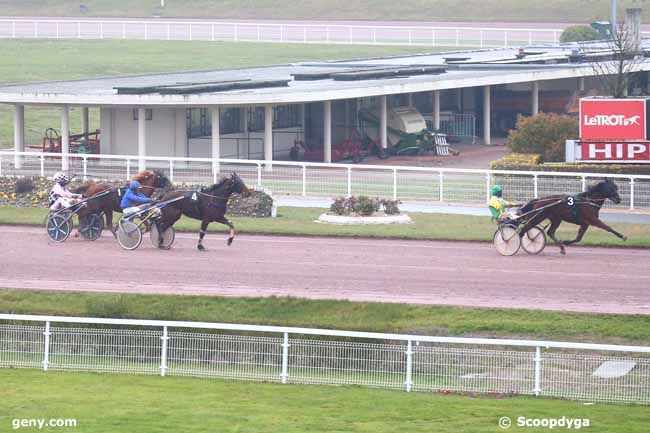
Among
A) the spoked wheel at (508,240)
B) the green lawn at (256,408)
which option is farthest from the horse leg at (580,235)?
the green lawn at (256,408)

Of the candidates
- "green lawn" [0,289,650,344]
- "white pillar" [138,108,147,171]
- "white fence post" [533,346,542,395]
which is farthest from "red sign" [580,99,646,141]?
"white fence post" [533,346,542,395]

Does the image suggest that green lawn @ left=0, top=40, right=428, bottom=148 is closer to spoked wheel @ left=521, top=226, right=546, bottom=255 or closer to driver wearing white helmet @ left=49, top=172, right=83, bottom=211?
driver wearing white helmet @ left=49, top=172, right=83, bottom=211

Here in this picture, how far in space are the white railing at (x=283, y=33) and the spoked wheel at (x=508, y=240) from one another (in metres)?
50.1

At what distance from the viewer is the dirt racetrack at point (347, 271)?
66.1ft

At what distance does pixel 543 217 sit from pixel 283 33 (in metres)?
56.1

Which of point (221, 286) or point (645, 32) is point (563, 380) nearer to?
point (221, 286)

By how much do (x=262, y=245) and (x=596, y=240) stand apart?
6066mm

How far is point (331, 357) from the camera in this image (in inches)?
626

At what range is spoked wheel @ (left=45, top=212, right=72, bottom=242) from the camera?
24938mm

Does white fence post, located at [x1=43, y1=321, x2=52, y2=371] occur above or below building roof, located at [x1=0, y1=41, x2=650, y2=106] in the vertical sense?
below

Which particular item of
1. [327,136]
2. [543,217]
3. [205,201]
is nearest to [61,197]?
[205,201]

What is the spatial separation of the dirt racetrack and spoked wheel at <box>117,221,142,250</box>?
0.19 meters

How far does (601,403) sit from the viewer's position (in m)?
14.6

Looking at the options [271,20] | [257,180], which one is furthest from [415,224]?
[271,20]
